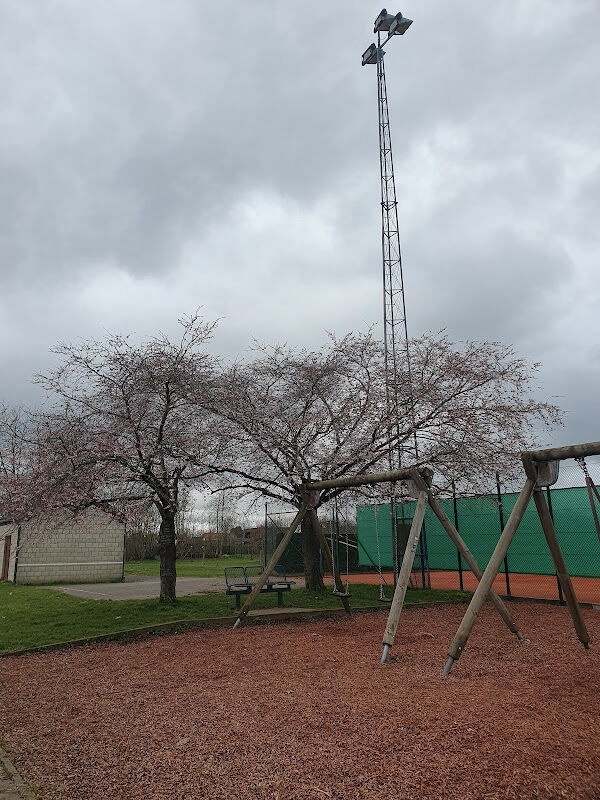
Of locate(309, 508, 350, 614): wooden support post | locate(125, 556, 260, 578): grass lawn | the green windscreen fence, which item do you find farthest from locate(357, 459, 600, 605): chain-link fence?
locate(125, 556, 260, 578): grass lawn

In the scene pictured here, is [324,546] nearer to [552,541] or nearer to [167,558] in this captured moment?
[167,558]

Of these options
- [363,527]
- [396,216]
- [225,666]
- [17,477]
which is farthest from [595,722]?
[363,527]

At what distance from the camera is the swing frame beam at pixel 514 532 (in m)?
5.89

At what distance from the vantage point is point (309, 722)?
171 inches

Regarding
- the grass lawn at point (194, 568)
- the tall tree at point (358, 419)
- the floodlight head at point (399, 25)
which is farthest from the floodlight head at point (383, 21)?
the grass lawn at point (194, 568)

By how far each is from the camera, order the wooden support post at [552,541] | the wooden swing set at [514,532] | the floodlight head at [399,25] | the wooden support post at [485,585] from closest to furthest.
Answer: the wooden support post at [485,585] → the wooden swing set at [514,532] → the wooden support post at [552,541] → the floodlight head at [399,25]

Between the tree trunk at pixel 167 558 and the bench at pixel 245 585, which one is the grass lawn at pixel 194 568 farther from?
the tree trunk at pixel 167 558

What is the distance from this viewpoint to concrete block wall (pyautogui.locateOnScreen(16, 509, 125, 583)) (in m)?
20.8

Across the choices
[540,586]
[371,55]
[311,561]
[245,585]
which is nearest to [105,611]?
[245,585]

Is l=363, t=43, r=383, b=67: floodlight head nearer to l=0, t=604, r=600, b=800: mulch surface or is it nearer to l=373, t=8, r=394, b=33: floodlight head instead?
l=373, t=8, r=394, b=33: floodlight head

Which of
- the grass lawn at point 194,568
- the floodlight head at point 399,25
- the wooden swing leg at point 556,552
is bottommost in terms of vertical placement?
the grass lawn at point 194,568

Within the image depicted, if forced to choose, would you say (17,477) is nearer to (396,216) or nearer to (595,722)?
(595,722)

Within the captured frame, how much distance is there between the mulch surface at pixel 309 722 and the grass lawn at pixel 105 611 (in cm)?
149

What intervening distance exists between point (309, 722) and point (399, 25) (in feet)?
54.2
